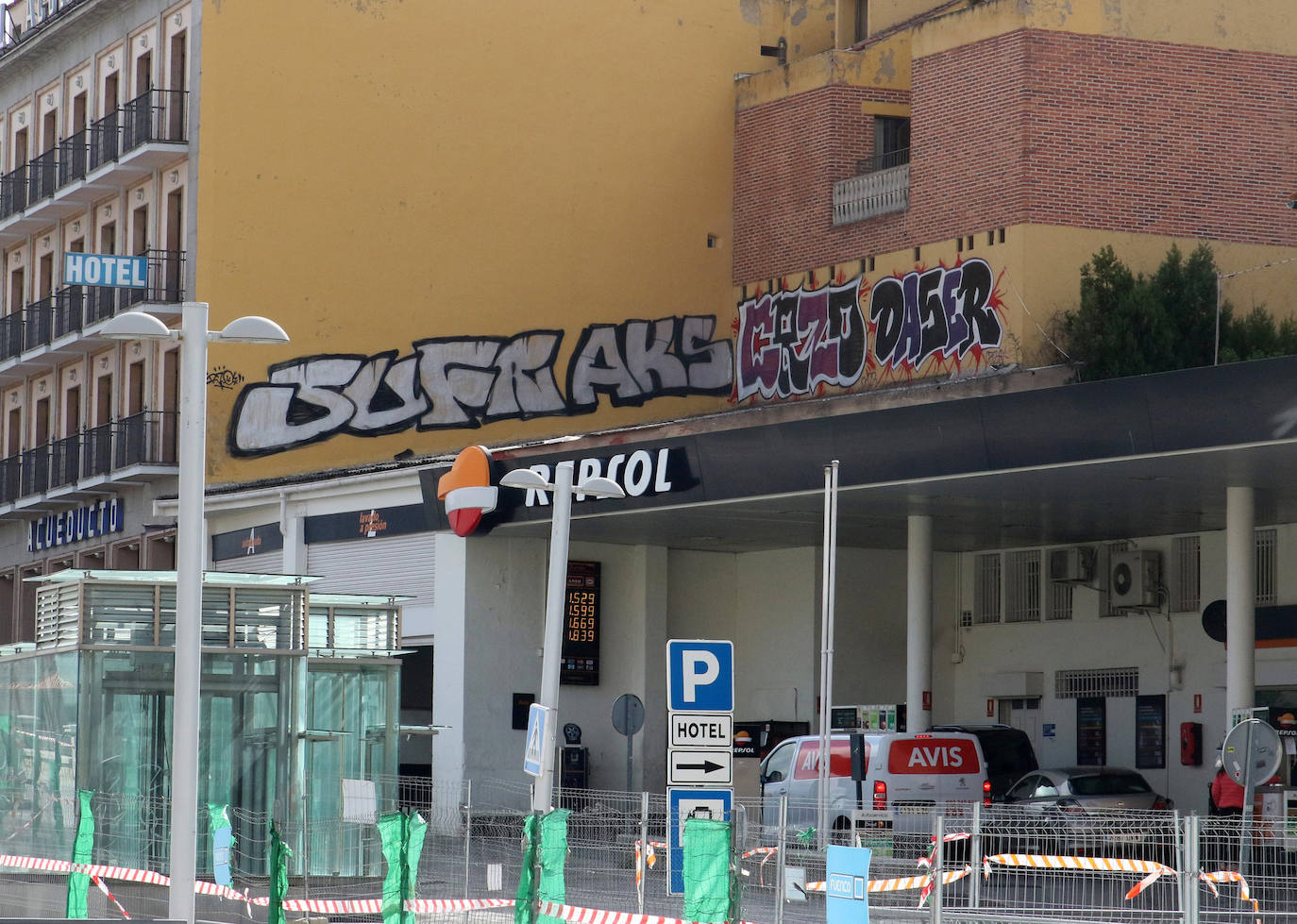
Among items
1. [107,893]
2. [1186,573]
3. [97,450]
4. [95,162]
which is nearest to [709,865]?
[107,893]

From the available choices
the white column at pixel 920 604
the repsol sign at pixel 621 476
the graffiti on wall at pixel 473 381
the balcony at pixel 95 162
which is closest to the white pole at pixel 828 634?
the repsol sign at pixel 621 476

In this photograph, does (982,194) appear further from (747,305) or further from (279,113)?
(279,113)

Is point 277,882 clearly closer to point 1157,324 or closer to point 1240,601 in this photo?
point 1240,601

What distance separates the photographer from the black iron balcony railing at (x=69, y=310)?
46938mm

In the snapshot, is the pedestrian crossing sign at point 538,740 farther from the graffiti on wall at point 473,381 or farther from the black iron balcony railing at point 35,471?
the black iron balcony railing at point 35,471

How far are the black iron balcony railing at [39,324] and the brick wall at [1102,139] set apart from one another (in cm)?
1942

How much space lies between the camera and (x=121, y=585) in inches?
914

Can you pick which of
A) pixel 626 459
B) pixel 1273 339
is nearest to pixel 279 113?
pixel 626 459

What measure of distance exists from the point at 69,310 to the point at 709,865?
→ 116ft

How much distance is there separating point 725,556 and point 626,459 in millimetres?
7829

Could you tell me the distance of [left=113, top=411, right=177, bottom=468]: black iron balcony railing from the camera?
144ft

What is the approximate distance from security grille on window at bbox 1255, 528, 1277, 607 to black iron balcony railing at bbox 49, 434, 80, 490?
992 inches

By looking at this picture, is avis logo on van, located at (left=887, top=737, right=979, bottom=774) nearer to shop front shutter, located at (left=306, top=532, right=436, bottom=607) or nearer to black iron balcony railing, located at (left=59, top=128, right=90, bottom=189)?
shop front shutter, located at (left=306, top=532, right=436, bottom=607)

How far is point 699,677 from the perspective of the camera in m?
15.7
